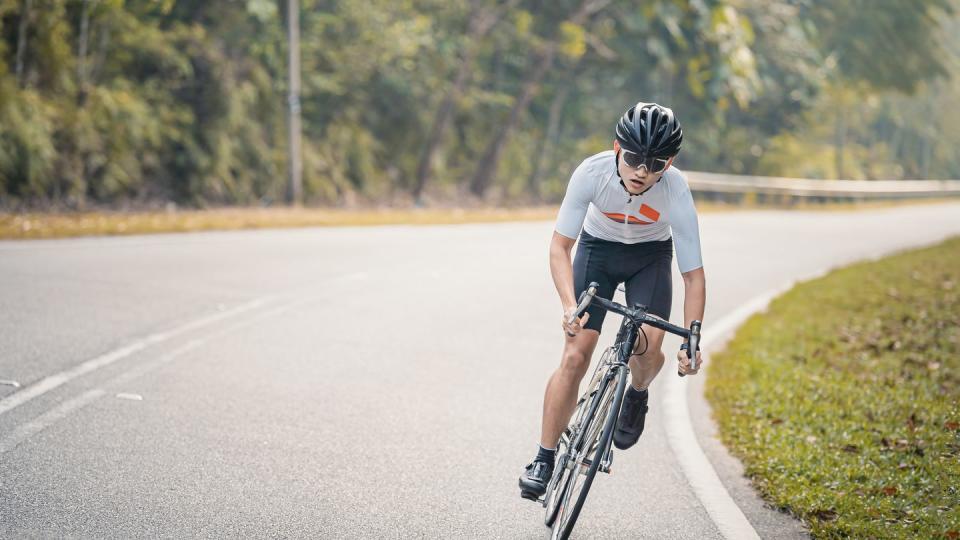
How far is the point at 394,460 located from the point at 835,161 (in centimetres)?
5471

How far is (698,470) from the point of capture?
5.97 meters

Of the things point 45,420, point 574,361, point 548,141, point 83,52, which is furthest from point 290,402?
point 548,141

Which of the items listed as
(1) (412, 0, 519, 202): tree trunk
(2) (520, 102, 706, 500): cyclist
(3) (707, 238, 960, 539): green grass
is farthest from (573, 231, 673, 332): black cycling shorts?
(1) (412, 0, 519, 202): tree trunk

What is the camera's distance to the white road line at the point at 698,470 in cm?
507

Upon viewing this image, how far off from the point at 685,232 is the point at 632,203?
286 mm

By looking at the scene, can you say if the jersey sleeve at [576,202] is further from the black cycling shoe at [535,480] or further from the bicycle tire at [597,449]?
the black cycling shoe at [535,480]

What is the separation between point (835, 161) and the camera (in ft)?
184

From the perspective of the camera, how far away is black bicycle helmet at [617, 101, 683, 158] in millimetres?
4430

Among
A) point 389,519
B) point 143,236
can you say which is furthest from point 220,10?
point 389,519

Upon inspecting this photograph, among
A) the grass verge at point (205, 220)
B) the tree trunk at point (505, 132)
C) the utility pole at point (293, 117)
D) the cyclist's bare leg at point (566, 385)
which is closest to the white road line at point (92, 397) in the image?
the cyclist's bare leg at point (566, 385)

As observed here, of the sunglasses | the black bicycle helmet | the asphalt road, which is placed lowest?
the asphalt road

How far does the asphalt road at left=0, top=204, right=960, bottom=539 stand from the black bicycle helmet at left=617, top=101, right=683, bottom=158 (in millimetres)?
1830

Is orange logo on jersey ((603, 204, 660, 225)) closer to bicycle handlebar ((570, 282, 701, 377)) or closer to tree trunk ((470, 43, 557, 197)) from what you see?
bicycle handlebar ((570, 282, 701, 377))

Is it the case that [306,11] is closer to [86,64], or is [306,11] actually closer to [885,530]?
[86,64]
